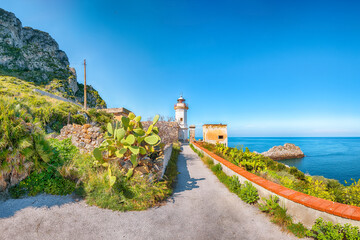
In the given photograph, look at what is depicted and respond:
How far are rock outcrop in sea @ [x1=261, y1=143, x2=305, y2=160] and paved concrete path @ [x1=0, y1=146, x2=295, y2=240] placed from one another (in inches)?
1063

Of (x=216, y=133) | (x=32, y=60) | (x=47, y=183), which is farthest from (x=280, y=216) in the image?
(x=32, y=60)

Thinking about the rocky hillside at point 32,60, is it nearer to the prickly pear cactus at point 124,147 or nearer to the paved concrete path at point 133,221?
the prickly pear cactus at point 124,147

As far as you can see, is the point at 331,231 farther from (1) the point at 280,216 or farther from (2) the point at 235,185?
(2) the point at 235,185

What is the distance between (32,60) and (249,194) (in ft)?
211

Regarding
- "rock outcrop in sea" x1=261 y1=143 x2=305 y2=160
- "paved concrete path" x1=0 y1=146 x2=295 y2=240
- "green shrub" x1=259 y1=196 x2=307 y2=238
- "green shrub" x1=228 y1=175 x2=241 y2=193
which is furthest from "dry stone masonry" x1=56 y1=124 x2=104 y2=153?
"rock outcrop in sea" x1=261 y1=143 x2=305 y2=160

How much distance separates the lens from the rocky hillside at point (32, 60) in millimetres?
39719

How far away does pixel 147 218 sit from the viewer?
132 inches

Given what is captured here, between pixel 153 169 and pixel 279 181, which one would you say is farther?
pixel 153 169

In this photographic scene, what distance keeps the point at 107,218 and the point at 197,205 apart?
7.17 ft

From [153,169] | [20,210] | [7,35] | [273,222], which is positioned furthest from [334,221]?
[7,35]

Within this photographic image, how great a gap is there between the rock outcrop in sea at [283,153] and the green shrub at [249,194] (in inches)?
1029

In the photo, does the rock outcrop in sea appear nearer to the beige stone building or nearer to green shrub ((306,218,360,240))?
the beige stone building

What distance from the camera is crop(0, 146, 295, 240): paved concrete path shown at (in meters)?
2.78

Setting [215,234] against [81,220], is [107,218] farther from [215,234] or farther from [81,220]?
[215,234]
